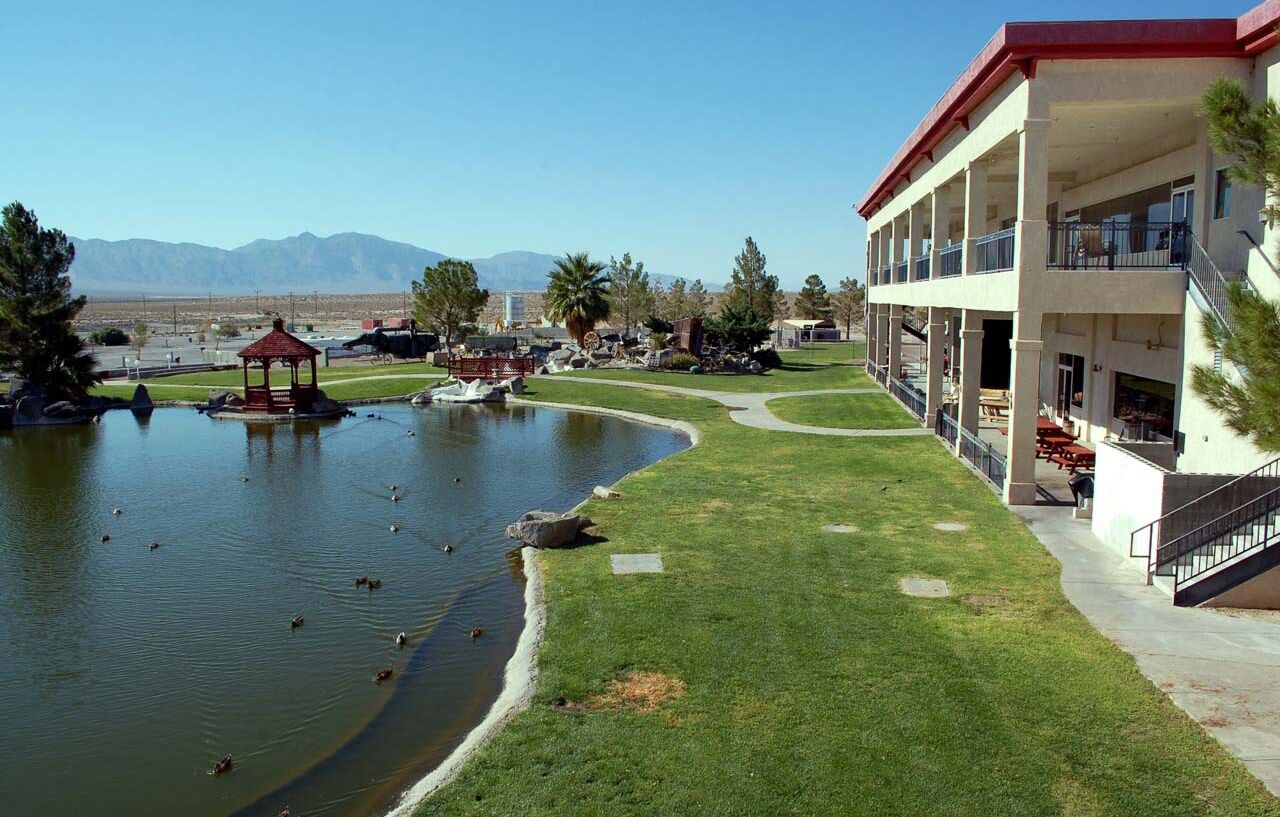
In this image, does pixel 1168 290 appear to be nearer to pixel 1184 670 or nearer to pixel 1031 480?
pixel 1031 480

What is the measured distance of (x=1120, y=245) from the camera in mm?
23953

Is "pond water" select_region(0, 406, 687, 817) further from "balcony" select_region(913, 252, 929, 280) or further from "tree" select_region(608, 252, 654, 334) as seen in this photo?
"tree" select_region(608, 252, 654, 334)

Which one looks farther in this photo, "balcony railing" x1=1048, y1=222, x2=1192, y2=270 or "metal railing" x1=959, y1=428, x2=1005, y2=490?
"metal railing" x1=959, y1=428, x2=1005, y2=490

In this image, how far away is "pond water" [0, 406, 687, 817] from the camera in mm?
9992

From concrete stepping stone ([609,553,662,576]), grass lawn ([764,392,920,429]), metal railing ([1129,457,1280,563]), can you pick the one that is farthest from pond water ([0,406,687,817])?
metal railing ([1129,457,1280,563])

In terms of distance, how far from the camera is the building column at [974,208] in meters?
22.1

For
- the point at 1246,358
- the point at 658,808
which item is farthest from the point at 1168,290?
the point at 658,808

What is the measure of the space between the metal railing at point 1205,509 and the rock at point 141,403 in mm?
37897

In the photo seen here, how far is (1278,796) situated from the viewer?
25.6ft

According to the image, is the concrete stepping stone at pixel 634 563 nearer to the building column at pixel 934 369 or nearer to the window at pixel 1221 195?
the window at pixel 1221 195

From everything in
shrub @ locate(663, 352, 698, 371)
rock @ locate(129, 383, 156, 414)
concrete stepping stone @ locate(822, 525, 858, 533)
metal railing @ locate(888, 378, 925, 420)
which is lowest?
concrete stepping stone @ locate(822, 525, 858, 533)

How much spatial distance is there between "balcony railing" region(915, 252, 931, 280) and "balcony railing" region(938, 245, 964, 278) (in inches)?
149

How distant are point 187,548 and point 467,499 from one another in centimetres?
632

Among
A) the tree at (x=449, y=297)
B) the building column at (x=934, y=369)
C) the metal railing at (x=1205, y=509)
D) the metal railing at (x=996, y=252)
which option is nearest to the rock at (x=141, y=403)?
the tree at (x=449, y=297)
